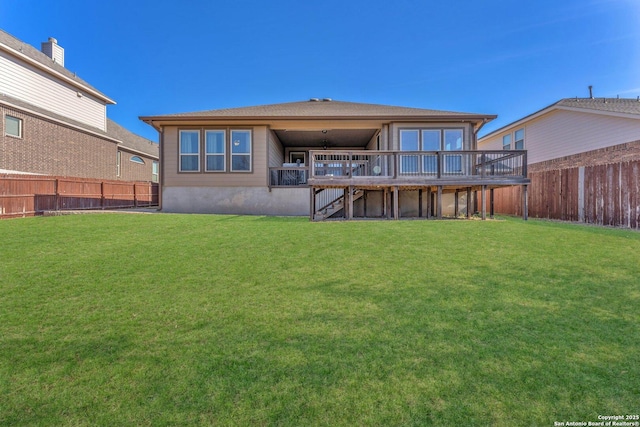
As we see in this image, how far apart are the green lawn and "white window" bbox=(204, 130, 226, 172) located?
8.64 meters

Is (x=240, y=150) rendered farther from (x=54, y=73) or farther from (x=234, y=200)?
(x=54, y=73)

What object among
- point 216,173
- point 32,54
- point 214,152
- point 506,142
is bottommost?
point 216,173

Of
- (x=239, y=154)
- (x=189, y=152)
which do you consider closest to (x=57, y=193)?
(x=189, y=152)

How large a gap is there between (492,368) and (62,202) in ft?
58.9

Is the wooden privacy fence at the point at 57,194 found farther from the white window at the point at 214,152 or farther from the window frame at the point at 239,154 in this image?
the window frame at the point at 239,154

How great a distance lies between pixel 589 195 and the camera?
11211 millimetres

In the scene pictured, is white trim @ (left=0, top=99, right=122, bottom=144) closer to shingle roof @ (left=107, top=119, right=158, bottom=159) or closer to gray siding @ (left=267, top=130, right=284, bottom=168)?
shingle roof @ (left=107, top=119, right=158, bottom=159)

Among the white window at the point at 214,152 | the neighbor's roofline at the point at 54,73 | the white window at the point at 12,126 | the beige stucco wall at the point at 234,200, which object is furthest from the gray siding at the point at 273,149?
the neighbor's roofline at the point at 54,73

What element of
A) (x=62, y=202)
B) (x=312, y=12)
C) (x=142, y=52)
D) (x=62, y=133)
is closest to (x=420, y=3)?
(x=312, y=12)

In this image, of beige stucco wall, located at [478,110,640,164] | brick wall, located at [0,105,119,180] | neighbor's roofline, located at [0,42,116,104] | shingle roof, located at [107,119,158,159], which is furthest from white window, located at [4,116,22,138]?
beige stucco wall, located at [478,110,640,164]

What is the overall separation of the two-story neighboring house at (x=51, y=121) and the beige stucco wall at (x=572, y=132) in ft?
90.1

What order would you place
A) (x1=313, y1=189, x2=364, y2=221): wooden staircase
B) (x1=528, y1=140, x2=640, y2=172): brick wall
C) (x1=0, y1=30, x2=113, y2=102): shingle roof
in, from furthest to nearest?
(x1=0, y1=30, x2=113, y2=102): shingle roof
(x1=313, y1=189, x2=364, y2=221): wooden staircase
(x1=528, y1=140, x2=640, y2=172): brick wall

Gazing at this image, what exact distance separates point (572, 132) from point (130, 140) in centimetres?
3082

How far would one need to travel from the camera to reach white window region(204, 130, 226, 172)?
45.5 feet
